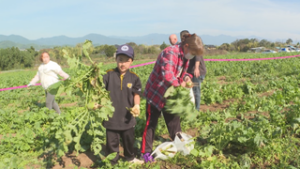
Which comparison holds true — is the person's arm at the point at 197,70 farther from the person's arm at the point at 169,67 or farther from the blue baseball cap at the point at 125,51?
the blue baseball cap at the point at 125,51

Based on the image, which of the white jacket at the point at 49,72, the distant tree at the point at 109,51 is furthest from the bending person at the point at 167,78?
the distant tree at the point at 109,51

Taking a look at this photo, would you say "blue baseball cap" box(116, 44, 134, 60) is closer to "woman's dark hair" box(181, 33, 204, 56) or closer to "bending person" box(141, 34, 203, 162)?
"bending person" box(141, 34, 203, 162)

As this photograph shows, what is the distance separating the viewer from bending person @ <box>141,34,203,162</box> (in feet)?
8.70

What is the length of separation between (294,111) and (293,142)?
598mm

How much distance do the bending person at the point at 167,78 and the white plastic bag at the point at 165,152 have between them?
0.30ft

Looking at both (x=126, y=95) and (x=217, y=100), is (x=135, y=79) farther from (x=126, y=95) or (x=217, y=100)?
(x=217, y=100)

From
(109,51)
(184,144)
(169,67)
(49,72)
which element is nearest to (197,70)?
(184,144)

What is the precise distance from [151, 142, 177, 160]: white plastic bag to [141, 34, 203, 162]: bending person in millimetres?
92

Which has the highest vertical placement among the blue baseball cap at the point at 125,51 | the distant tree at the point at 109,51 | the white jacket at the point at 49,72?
the distant tree at the point at 109,51

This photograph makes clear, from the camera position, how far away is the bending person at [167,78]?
2652mm

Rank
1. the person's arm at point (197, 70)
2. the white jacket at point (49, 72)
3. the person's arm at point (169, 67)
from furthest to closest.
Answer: the white jacket at point (49, 72) → the person's arm at point (197, 70) → the person's arm at point (169, 67)

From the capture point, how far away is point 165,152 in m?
3.15

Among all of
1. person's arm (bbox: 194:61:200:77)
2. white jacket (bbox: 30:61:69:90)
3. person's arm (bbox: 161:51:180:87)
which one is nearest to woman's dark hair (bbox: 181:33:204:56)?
person's arm (bbox: 161:51:180:87)

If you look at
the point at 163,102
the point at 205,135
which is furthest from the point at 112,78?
the point at 205,135
